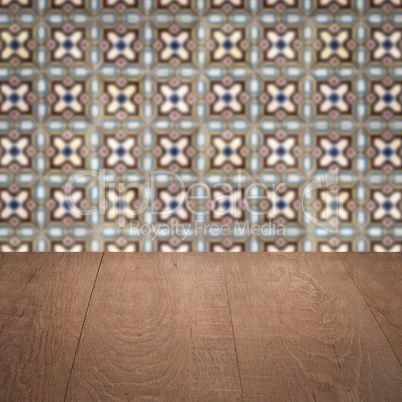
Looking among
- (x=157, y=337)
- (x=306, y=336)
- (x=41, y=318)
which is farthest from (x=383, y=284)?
(x=41, y=318)

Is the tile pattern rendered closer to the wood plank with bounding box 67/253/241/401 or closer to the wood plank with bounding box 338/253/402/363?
the wood plank with bounding box 338/253/402/363

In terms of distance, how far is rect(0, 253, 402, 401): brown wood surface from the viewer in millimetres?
930

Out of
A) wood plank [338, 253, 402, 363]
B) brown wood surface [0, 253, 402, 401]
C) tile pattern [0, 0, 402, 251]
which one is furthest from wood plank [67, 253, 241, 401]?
wood plank [338, 253, 402, 363]

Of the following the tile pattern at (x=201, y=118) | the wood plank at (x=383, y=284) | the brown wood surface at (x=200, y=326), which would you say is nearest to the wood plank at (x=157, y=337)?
the brown wood surface at (x=200, y=326)

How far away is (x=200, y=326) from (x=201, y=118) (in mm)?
679

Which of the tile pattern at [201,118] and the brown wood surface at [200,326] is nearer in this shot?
the brown wood surface at [200,326]

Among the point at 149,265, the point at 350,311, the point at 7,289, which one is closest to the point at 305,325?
the point at 350,311

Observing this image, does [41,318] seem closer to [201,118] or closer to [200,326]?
[200,326]

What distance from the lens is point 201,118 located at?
1.62 metres

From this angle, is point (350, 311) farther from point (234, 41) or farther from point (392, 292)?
point (234, 41)

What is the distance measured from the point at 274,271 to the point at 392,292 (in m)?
0.31

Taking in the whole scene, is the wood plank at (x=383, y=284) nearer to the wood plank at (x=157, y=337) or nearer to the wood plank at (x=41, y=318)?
the wood plank at (x=157, y=337)

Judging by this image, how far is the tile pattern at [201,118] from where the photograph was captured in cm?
159

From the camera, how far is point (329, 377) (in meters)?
0.95
